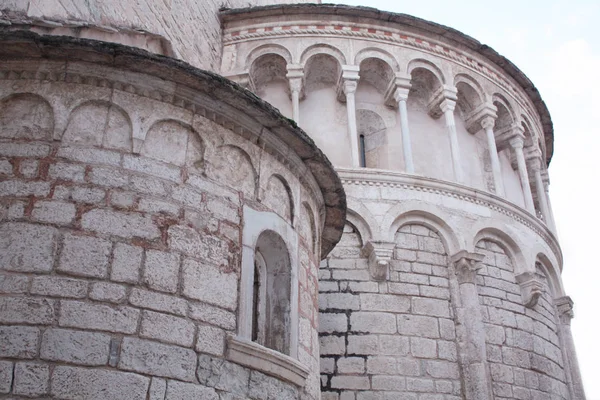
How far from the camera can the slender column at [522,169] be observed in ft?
39.4

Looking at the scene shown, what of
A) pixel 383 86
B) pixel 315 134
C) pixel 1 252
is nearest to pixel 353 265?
pixel 315 134

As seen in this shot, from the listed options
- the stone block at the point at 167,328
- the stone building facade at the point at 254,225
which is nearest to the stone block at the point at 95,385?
the stone building facade at the point at 254,225

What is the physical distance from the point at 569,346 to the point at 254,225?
8.24 meters

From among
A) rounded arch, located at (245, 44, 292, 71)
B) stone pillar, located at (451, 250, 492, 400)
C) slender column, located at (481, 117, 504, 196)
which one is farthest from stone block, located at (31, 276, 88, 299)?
slender column, located at (481, 117, 504, 196)

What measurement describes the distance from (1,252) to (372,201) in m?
6.56

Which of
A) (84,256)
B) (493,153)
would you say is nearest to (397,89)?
(493,153)

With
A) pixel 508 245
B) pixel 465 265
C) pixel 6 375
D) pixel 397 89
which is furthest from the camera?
pixel 397 89

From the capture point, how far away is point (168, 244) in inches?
169

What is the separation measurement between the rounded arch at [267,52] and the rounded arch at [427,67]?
2.13 m

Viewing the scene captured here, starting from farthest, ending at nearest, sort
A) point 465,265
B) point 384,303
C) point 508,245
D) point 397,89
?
1. point 397,89
2. point 508,245
3. point 465,265
4. point 384,303

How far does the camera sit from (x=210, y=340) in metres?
4.18

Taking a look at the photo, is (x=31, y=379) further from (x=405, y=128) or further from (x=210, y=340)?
(x=405, y=128)

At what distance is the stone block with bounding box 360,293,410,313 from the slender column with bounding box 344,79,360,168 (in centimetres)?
218

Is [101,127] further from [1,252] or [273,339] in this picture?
[273,339]
